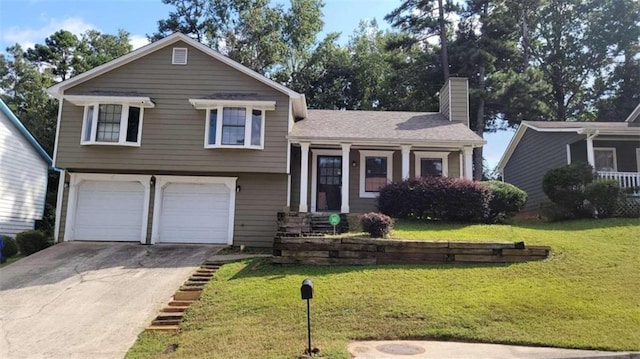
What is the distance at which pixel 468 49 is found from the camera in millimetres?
28312

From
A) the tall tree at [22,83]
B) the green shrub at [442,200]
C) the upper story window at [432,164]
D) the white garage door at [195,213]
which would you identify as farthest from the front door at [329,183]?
the tall tree at [22,83]

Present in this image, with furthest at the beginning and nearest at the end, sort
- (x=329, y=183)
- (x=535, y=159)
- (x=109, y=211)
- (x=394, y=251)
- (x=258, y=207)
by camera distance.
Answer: (x=535, y=159), (x=329, y=183), (x=109, y=211), (x=258, y=207), (x=394, y=251)

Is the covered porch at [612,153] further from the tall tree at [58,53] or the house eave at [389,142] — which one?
the tall tree at [58,53]

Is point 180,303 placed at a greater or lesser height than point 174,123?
lesser

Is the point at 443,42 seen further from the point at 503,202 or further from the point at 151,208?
the point at 151,208

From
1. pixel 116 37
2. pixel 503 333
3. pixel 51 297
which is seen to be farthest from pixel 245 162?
pixel 116 37

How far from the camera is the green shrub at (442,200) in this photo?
14.2 m

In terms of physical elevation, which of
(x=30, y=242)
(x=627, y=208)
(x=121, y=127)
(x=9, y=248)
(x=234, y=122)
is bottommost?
(x=9, y=248)

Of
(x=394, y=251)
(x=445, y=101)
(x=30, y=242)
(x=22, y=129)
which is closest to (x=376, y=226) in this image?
(x=394, y=251)

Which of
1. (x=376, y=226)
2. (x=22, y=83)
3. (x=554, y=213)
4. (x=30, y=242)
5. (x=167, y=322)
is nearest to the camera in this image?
(x=167, y=322)

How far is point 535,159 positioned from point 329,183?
1025 centimetres

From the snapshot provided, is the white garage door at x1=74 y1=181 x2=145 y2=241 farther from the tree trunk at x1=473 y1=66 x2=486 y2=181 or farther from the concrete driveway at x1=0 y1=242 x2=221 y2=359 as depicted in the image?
the tree trunk at x1=473 y1=66 x2=486 y2=181

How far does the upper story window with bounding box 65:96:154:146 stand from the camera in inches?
583

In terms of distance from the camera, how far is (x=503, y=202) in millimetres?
14867
